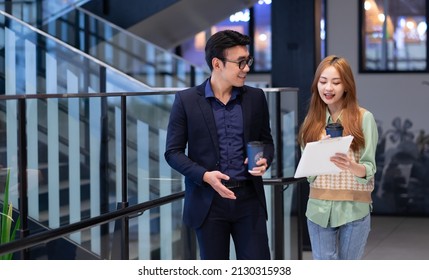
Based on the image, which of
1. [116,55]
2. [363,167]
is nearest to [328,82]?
[363,167]

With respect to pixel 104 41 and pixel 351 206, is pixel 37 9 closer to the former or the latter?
pixel 104 41

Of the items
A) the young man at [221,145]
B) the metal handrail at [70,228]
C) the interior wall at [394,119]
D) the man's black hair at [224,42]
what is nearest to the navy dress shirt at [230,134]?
the young man at [221,145]

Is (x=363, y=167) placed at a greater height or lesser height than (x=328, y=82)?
lesser

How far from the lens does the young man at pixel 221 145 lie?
134 inches

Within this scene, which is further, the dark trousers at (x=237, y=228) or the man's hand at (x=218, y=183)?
the dark trousers at (x=237, y=228)

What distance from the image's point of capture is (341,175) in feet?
11.7

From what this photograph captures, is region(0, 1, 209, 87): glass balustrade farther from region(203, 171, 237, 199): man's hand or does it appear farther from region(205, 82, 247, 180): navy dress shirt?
region(203, 171, 237, 199): man's hand

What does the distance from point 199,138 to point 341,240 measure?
2.25 feet

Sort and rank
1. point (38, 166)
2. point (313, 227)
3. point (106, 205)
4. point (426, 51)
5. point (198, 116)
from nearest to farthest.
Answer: point (198, 116) < point (313, 227) < point (38, 166) < point (106, 205) < point (426, 51)

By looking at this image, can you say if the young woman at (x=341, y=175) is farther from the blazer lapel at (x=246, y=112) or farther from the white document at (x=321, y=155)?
the blazer lapel at (x=246, y=112)

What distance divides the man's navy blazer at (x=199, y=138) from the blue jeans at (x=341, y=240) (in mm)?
318
